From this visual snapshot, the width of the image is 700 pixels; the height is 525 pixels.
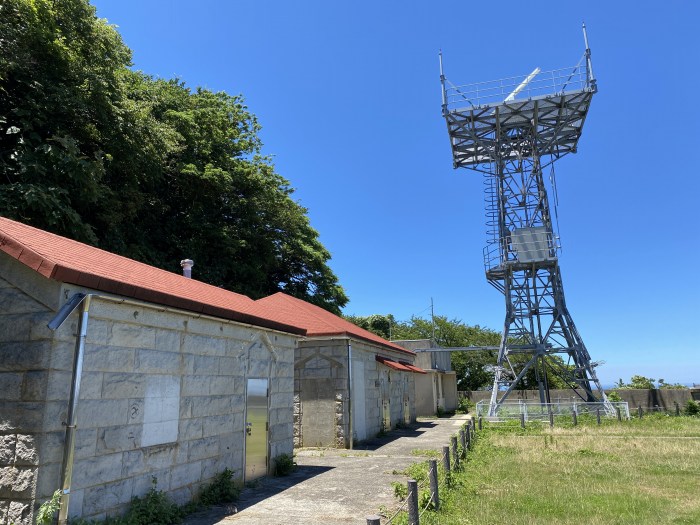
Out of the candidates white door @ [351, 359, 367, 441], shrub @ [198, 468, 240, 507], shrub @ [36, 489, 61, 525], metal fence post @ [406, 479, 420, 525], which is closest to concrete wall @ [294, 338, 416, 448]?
white door @ [351, 359, 367, 441]

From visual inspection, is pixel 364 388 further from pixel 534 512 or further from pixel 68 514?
pixel 68 514

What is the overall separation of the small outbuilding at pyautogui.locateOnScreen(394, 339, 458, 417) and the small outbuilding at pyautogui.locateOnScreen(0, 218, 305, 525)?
76.5 feet

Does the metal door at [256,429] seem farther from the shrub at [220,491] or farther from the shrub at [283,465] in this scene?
the shrub at [220,491]

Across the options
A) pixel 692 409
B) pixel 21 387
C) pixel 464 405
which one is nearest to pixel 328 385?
pixel 21 387

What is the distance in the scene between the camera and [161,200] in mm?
24594

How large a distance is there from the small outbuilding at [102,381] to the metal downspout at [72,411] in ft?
0.04

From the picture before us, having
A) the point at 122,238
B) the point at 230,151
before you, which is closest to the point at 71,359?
the point at 122,238

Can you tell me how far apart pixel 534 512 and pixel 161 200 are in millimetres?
22145

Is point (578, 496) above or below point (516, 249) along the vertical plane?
below

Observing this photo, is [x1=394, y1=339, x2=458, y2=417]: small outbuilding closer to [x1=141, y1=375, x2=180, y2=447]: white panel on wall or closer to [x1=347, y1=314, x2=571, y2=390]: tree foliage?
[x1=347, y1=314, x2=571, y2=390]: tree foliage

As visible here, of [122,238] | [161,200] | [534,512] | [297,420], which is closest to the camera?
[534,512]

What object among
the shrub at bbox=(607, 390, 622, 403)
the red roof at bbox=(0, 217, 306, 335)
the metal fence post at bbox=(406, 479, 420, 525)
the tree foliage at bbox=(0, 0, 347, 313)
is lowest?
the metal fence post at bbox=(406, 479, 420, 525)

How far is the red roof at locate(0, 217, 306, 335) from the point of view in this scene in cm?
592

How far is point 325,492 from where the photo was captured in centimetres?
944
